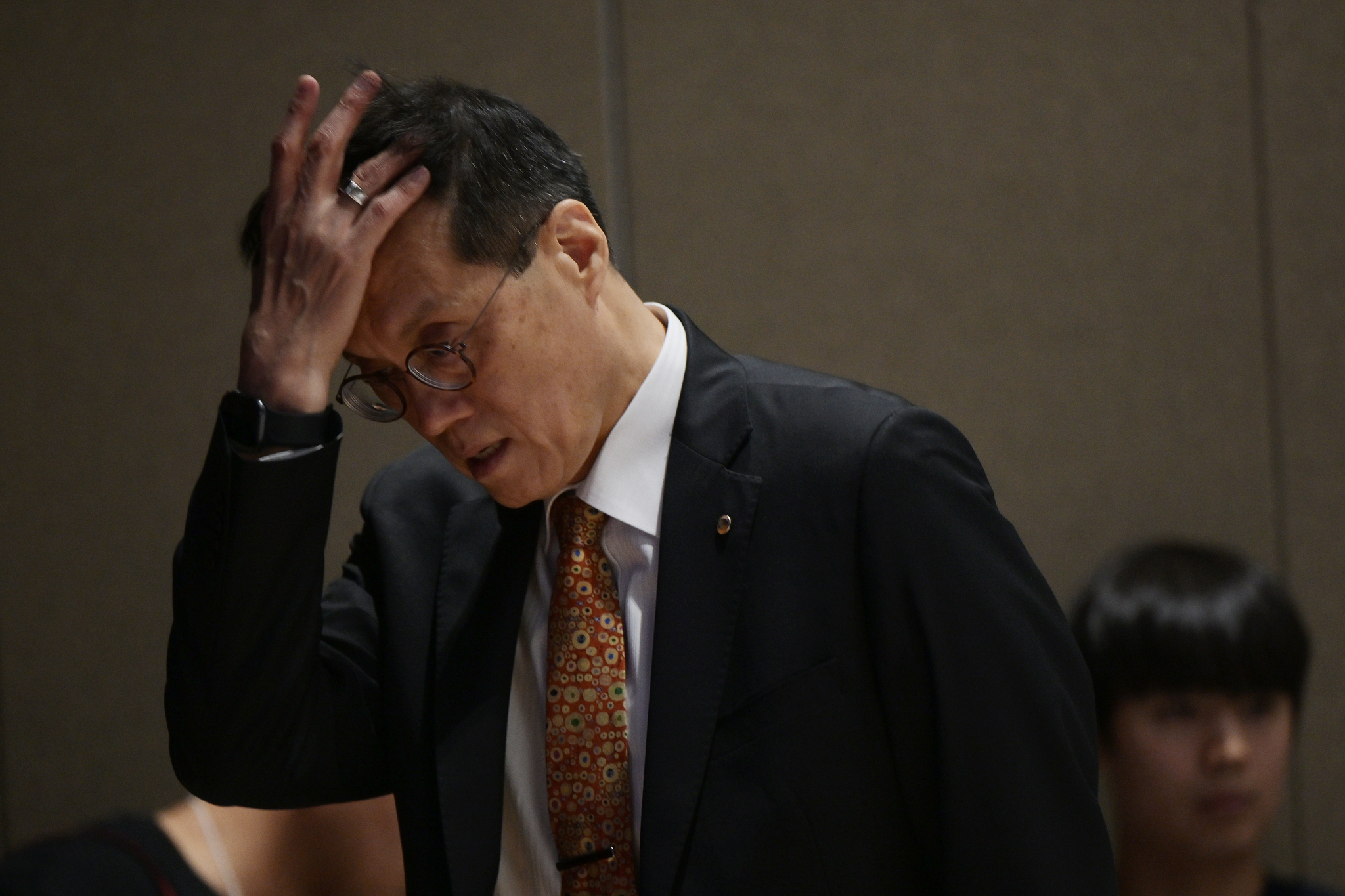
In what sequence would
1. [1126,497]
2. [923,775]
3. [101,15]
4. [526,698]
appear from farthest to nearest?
[1126,497] < [101,15] < [526,698] < [923,775]

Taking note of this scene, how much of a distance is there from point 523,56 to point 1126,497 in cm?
143

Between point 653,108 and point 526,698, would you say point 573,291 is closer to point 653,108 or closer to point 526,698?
point 526,698

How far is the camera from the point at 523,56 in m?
2.39

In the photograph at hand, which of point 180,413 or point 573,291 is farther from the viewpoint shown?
point 180,413

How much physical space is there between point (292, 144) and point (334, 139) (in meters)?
0.05

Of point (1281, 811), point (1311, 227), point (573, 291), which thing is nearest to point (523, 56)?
point (573, 291)

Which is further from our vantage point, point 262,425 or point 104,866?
point 262,425

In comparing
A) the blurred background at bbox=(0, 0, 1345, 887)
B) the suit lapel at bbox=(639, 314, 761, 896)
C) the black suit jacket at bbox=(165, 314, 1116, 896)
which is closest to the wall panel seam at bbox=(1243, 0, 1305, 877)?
the blurred background at bbox=(0, 0, 1345, 887)

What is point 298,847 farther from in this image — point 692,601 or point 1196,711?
point 1196,711

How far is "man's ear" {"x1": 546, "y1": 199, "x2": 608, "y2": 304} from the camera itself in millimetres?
1304

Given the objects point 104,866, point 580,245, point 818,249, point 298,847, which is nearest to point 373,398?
point 580,245

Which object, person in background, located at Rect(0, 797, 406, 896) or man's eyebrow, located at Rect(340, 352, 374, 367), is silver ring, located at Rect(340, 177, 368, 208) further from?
person in background, located at Rect(0, 797, 406, 896)

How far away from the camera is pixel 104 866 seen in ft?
1.58

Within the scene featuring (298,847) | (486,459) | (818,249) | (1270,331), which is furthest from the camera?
(1270,331)
